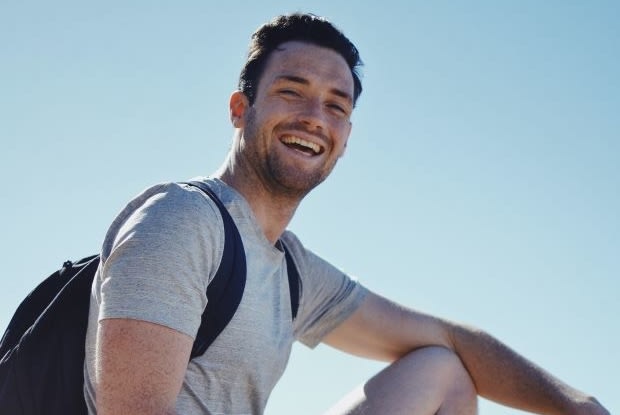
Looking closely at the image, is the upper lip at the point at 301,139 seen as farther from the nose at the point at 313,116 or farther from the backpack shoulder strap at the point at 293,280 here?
the backpack shoulder strap at the point at 293,280

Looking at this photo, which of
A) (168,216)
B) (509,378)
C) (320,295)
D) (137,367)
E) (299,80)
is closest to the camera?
(137,367)

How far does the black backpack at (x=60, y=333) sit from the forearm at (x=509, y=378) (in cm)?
191

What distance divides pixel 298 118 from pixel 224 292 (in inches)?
59.0

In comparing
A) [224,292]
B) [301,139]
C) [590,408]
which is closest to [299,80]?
[301,139]

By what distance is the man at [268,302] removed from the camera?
11.0 ft

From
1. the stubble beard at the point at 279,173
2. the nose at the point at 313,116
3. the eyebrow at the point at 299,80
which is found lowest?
the stubble beard at the point at 279,173

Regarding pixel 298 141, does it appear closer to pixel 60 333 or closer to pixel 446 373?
pixel 446 373

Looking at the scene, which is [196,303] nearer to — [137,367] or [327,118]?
[137,367]

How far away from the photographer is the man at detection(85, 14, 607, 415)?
11.0ft

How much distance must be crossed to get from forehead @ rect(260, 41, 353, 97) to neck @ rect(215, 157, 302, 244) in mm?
664

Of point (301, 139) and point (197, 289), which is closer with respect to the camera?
point (197, 289)

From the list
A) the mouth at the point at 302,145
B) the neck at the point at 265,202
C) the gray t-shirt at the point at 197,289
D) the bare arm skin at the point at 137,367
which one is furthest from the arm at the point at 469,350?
the bare arm skin at the point at 137,367

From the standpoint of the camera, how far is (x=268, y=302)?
14.0ft

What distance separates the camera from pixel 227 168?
5.01 meters
